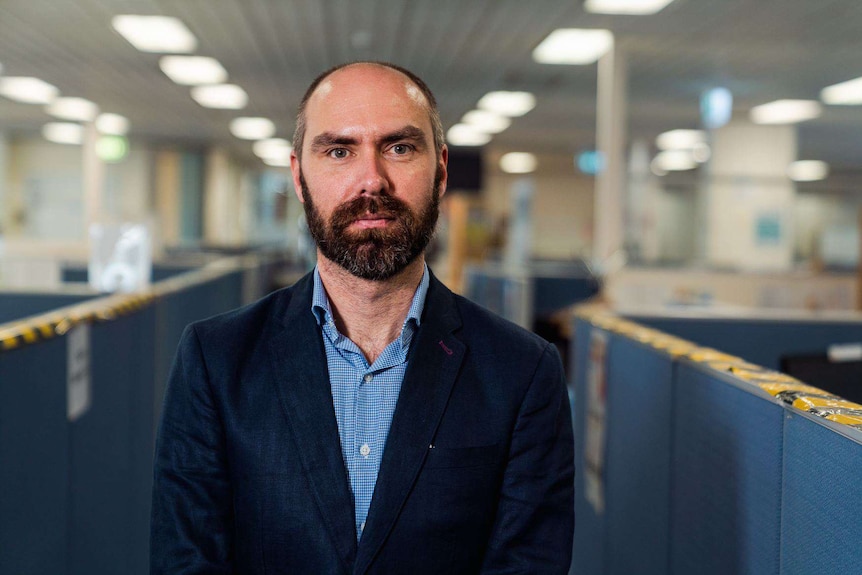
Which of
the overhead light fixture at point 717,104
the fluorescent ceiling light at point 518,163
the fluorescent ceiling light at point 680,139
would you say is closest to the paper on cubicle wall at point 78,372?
the overhead light fixture at point 717,104

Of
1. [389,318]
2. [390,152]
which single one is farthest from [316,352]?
[390,152]

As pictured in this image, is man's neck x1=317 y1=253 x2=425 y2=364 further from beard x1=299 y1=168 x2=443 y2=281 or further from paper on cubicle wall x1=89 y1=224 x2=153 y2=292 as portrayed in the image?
paper on cubicle wall x1=89 y1=224 x2=153 y2=292

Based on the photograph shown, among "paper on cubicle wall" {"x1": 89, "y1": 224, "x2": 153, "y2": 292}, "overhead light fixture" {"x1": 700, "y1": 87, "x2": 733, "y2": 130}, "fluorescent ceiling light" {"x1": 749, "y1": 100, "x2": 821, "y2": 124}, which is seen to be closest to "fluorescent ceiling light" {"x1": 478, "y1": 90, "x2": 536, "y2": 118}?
"overhead light fixture" {"x1": 700, "y1": 87, "x2": 733, "y2": 130}

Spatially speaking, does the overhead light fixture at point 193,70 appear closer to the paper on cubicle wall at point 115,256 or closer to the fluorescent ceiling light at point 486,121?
the paper on cubicle wall at point 115,256

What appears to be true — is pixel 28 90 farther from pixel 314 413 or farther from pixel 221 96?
pixel 314 413

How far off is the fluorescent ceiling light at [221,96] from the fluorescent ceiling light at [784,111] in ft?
22.0

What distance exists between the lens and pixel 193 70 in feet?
34.6

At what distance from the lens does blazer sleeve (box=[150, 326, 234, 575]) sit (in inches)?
59.5

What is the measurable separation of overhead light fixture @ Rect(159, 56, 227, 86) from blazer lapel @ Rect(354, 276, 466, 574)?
8.78 meters

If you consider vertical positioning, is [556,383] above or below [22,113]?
below

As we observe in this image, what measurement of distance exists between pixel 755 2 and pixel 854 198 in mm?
16798

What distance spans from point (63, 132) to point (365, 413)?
18.2m

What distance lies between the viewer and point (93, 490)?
2.98 m

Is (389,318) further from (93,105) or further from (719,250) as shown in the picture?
(93,105)
